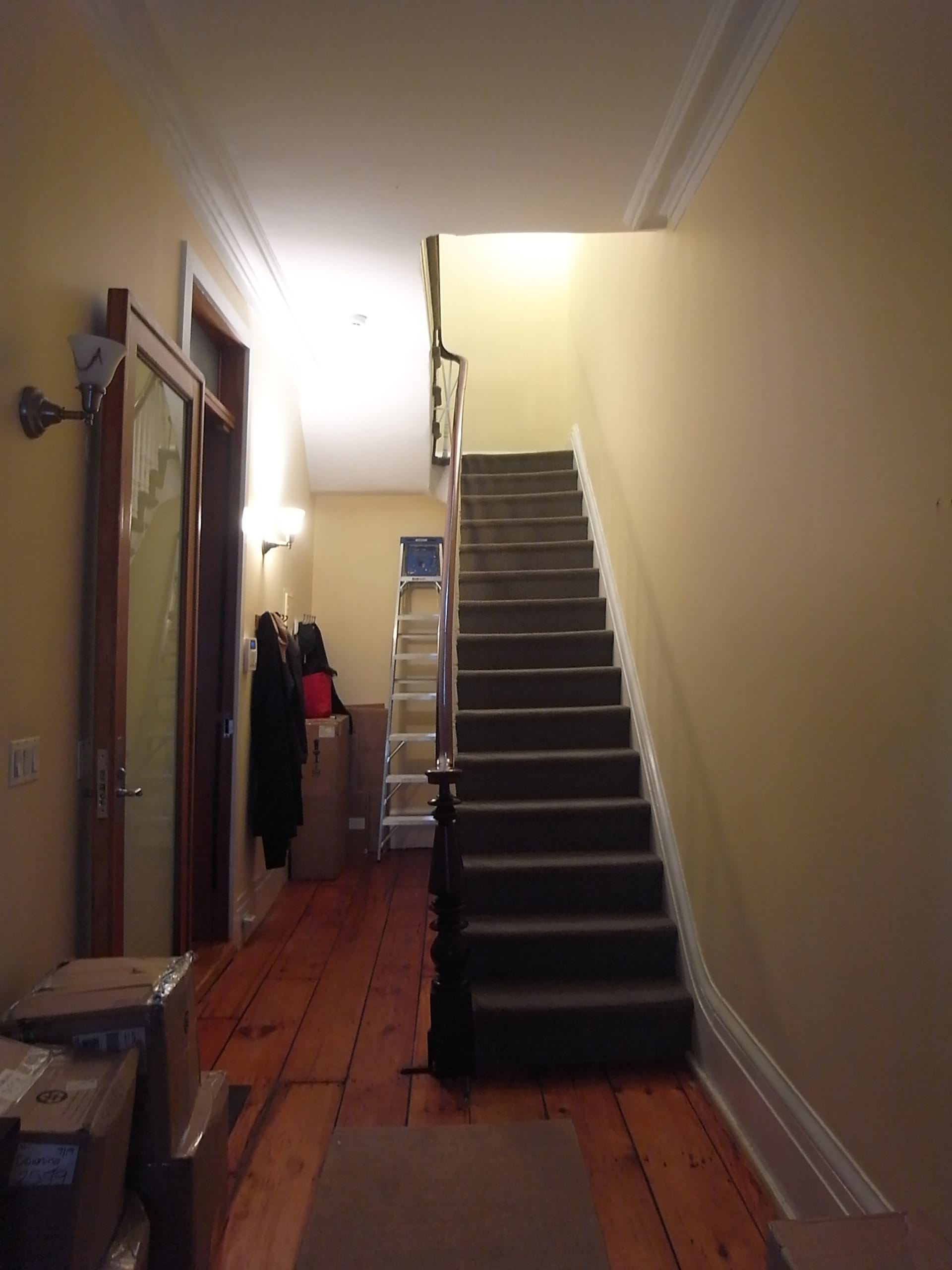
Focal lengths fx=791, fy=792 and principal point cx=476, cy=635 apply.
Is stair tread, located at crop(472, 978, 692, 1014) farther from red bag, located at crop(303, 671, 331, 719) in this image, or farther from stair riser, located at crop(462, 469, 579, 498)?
stair riser, located at crop(462, 469, 579, 498)

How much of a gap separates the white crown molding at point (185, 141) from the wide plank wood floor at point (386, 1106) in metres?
2.70

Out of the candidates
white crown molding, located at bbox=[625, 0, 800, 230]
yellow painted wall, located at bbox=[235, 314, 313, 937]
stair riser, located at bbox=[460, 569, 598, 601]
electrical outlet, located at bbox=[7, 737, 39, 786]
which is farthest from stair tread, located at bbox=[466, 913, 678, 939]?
white crown molding, located at bbox=[625, 0, 800, 230]

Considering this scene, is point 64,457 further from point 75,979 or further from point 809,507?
point 809,507

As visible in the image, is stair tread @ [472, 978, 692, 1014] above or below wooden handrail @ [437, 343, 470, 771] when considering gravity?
below

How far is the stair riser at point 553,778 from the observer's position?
312cm

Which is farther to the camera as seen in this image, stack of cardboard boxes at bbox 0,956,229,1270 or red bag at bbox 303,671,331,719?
red bag at bbox 303,671,331,719

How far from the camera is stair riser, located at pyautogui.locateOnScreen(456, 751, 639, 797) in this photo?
3125 mm

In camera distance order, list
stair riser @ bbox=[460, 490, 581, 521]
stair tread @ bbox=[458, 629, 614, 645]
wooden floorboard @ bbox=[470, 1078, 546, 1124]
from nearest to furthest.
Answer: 1. wooden floorboard @ bbox=[470, 1078, 546, 1124]
2. stair tread @ bbox=[458, 629, 614, 645]
3. stair riser @ bbox=[460, 490, 581, 521]

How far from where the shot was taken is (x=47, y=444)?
1.69 m

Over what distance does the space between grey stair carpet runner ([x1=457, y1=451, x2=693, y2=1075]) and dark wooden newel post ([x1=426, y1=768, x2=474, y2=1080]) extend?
2.8 inches

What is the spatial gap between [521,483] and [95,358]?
3.38 m

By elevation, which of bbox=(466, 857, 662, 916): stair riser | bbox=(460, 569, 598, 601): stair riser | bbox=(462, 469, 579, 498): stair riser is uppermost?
bbox=(462, 469, 579, 498): stair riser

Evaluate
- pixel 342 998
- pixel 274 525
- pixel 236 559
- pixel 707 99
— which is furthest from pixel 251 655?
pixel 707 99

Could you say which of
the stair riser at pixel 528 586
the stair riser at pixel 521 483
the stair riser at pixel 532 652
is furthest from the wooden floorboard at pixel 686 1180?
the stair riser at pixel 521 483
